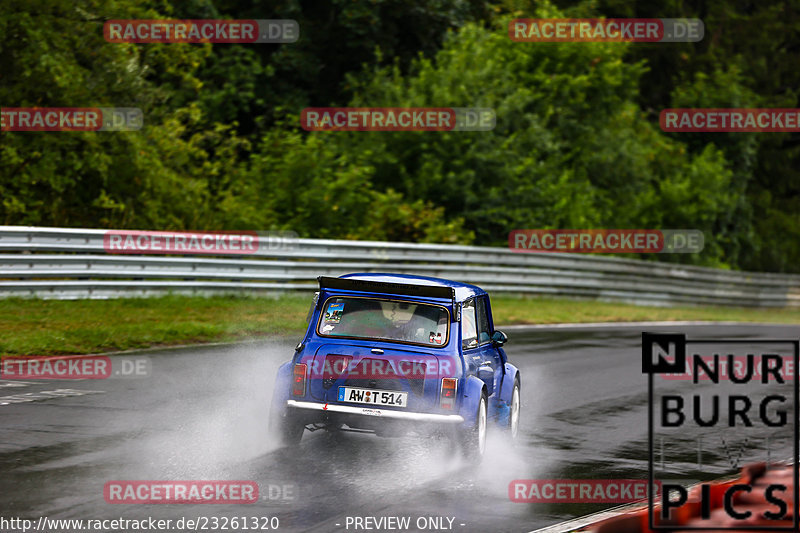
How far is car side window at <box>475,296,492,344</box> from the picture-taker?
9.65 metres

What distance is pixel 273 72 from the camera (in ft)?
105

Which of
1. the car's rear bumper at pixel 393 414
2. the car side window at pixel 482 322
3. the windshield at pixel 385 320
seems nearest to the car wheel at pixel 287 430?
the car's rear bumper at pixel 393 414

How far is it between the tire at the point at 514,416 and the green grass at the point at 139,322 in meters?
6.08

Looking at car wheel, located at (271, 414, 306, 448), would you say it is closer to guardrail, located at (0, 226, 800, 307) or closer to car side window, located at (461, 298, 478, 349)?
car side window, located at (461, 298, 478, 349)

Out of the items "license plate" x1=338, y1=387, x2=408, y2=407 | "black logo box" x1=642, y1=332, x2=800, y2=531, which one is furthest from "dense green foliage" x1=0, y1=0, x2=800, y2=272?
"black logo box" x1=642, y1=332, x2=800, y2=531

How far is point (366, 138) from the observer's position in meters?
30.2

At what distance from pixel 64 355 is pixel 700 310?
2380 centimetres

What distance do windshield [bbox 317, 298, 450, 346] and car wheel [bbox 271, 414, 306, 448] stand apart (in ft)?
2.57

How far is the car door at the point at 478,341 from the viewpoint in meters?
9.05

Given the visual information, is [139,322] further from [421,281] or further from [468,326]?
[468,326]

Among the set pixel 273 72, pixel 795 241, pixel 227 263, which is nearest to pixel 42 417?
pixel 227 263

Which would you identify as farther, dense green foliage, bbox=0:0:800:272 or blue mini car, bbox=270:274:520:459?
dense green foliage, bbox=0:0:800:272

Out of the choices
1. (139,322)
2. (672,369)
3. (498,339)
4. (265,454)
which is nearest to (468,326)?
(498,339)

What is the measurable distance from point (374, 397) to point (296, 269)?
11.9 m
